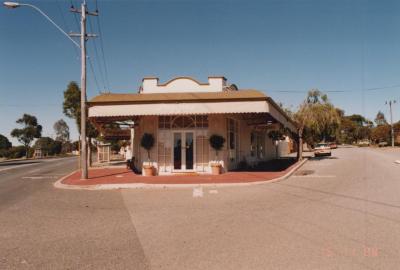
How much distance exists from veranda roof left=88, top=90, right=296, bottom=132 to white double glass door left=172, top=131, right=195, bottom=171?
2.23m

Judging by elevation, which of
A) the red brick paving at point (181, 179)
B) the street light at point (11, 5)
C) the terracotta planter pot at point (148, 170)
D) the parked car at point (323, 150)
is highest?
the street light at point (11, 5)

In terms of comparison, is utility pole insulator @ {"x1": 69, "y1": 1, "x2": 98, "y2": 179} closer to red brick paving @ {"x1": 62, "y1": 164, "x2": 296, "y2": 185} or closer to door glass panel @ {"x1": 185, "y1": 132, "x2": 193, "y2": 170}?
red brick paving @ {"x1": 62, "y1": 164, "x2": 296, "y2": 185}

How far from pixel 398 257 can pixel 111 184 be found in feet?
36.3

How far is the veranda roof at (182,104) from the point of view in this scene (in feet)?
51.9

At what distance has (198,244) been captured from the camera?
219 inches

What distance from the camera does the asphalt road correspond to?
4773 mm

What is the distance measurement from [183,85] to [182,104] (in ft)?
22.9

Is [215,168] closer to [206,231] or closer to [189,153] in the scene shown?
[189,153]

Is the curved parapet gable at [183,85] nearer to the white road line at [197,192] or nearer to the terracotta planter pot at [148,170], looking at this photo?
the terracotta planter pot at [148,170]

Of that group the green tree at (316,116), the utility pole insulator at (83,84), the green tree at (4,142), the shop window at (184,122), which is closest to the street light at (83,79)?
the utility pole insulator at (83,84)

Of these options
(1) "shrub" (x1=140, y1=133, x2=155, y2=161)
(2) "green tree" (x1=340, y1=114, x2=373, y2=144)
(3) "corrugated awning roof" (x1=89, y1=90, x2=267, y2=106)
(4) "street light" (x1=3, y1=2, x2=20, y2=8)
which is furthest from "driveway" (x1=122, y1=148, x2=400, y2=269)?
(2) "green tree" (x1=340, y1=114, x2=373, y2=144)

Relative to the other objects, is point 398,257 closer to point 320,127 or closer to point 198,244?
point 198,244

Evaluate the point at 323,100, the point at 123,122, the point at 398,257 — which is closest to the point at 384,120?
the point at 323,100

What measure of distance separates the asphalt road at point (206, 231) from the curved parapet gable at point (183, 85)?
12694 mm
